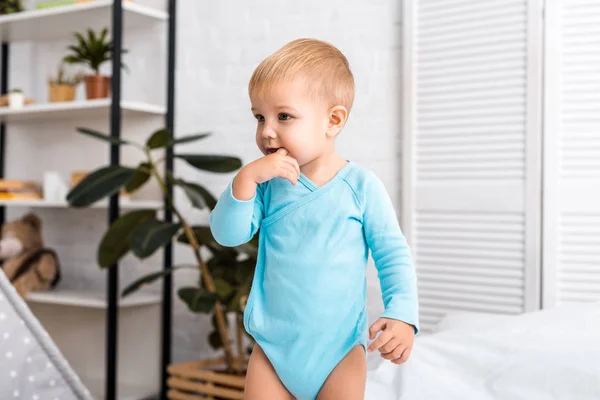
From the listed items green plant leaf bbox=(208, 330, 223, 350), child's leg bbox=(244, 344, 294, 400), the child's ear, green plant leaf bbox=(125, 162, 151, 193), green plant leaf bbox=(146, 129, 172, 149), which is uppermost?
green plant leaf bbox=(146, 129, 172, 149)

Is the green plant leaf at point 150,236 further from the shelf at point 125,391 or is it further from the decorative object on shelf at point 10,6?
the decorative object on shelf at point 10,6

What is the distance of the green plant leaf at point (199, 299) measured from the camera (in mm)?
2381

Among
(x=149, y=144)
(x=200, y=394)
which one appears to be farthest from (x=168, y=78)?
(x=200, y=394)

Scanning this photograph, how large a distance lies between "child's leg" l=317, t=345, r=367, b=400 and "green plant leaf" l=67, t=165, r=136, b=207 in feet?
5.28

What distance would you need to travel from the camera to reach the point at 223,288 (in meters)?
2.48

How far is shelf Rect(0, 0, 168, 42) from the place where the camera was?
2935mm

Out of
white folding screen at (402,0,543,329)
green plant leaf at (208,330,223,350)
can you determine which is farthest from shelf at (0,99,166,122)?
white folding screen at (402,0,543,329)

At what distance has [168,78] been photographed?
3.13 m

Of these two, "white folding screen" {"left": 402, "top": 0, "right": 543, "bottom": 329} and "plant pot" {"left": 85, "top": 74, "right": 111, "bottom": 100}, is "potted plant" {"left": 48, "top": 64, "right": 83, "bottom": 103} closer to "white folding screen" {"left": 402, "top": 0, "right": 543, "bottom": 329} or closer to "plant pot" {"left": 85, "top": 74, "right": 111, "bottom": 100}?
"plant pot" {"left": 85, "top": 74, "right": 111, "bottom": 100}

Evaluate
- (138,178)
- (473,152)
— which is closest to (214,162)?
(138,178)

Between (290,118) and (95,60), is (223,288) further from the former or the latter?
(290,118)

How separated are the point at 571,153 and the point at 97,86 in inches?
73.1

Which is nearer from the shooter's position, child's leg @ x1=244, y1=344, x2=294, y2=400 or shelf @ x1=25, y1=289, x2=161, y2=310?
child's leg @ x1=244, y1=344, x2=294, y2=400

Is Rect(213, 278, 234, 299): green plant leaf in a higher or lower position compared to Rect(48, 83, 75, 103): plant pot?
lower
